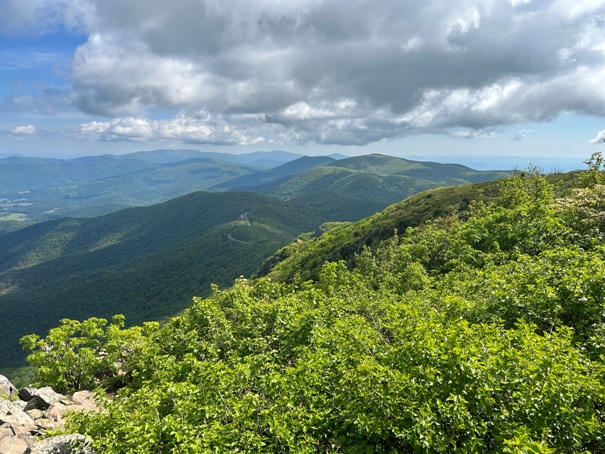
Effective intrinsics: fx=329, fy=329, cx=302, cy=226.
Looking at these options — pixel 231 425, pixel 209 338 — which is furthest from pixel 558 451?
pixel 209 338

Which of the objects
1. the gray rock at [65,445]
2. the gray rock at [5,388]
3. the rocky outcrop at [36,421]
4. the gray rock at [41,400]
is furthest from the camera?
the gray rock at [5,388]

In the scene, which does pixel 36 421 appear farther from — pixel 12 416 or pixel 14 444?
pixel 14 444

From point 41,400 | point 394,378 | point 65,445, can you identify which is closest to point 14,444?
point 65,445

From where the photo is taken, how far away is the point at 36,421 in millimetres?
22812

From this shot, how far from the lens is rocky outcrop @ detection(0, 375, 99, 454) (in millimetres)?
14533

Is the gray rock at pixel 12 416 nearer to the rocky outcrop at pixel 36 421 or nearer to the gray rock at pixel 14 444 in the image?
the rocky outcrop at pixel 36 421

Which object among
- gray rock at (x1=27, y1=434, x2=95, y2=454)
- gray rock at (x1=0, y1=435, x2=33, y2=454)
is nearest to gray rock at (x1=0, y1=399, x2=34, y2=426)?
gray rock at (x1=0, y1=435, x2=33, y2=454)

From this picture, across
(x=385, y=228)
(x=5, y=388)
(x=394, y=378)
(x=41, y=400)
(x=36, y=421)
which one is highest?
(x=394, y=378)

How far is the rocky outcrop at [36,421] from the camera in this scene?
14.5m

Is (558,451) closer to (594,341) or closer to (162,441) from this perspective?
(594,341)

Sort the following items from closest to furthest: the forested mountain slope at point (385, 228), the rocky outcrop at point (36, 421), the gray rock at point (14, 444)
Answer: the rocky outcrop at point (36, 421) < the gray rock at point (14, 444) < the forested mountain slope at point (385, 228)

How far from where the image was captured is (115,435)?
44.6ft

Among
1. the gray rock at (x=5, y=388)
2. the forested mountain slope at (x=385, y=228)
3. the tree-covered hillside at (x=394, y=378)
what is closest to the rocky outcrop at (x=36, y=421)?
the gray rock at (x=5, y=388)

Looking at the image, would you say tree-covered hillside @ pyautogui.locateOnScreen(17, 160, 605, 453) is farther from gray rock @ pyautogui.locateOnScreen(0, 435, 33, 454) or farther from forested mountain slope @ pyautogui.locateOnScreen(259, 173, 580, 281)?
forested mountain slope @ pyautogui.locateOnScreen(259, 173, 580, 281)
